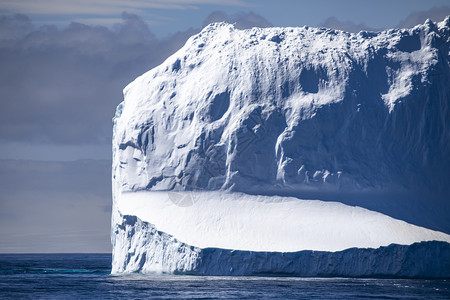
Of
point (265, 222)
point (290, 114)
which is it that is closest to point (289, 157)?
point (290, 114)

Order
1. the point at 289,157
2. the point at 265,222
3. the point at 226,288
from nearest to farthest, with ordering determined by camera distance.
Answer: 1. the point at 226,288
2. the point at 265,222
3. the point at 289,157

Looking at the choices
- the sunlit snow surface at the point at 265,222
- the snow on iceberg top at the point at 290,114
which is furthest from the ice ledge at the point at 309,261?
the snow on iceberg top at the point at 290,114

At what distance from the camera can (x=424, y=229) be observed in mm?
43750

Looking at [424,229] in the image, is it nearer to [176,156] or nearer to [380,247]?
[380,247]

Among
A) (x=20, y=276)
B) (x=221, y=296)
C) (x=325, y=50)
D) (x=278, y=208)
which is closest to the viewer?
(x=221, y=296)

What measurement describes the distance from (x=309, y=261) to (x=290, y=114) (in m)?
8.02

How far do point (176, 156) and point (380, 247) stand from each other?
11239mm

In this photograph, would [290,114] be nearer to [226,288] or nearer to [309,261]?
[309,261]

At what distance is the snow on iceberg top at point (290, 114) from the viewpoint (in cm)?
4516

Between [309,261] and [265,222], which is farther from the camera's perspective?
[265,222]

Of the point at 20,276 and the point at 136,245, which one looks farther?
the point at 20,276

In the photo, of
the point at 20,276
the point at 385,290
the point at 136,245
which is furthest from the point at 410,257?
the point at 20,276

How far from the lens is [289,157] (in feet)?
147

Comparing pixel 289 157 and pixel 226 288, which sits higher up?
pixel 289 157
